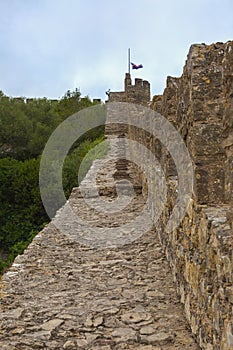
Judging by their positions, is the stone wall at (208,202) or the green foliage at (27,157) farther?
the green foliage at (27,157)

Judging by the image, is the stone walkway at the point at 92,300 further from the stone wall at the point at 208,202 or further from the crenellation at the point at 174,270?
the stone wall at the point at 208,202

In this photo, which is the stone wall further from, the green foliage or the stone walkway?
the green foliage

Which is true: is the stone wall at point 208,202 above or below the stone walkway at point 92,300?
above

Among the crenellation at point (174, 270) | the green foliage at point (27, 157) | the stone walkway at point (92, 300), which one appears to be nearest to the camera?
the crenellation at point (174, 270)

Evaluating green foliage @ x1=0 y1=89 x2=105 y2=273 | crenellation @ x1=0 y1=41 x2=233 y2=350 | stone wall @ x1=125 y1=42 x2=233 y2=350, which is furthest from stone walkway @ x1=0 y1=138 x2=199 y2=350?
green foliage @ x1=0 y1=89 x2=105 y2=273

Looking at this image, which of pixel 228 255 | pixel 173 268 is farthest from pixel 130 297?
pixel 228 255

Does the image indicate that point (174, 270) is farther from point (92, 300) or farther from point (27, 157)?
point (27, 157)

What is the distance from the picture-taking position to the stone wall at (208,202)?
201 cm

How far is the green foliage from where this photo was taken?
18.3 metres

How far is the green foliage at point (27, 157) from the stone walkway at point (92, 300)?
331 inches

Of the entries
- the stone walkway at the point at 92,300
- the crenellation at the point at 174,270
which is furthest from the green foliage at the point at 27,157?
the crenellation at the point at 174,270

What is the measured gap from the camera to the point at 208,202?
274 centimetres

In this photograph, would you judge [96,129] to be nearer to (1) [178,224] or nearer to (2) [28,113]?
(2) [28,113]

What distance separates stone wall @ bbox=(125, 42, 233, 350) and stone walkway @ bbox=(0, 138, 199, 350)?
0.67ft
